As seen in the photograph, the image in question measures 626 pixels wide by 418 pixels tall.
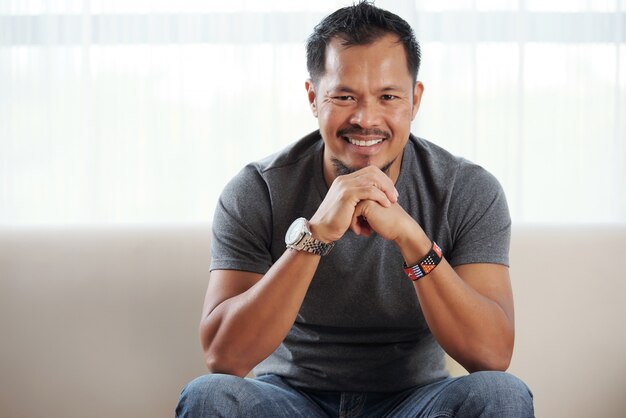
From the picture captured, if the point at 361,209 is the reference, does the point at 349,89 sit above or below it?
above

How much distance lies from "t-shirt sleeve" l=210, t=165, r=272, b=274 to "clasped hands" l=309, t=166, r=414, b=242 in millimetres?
234

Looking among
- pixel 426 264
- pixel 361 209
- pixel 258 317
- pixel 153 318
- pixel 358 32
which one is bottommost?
→ pixel 153 318

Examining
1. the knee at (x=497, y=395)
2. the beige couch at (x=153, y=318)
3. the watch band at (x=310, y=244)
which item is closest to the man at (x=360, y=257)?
the watch band at (x=310, y=244)

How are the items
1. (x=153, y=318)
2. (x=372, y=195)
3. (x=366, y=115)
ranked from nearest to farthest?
(x=372, y=195), (x=366, y=115), (x=153, y=318)

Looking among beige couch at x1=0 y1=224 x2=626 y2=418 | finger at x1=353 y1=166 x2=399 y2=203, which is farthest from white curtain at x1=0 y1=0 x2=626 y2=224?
finger at x1=353 y1=166 x2=399 y2=203

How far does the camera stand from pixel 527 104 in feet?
8.23

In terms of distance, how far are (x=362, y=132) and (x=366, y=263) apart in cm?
30

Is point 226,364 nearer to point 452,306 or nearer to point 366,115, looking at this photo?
point 452,306

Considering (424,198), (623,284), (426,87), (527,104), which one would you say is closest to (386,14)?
(424,198)

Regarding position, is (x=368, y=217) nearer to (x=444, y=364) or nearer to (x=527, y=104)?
(x=444, y=364)

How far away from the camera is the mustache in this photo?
1.82 m

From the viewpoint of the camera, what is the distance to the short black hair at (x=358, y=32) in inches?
73.1

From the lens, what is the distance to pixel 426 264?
5.55 ft

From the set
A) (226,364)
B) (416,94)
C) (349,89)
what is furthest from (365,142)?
(226,364)
